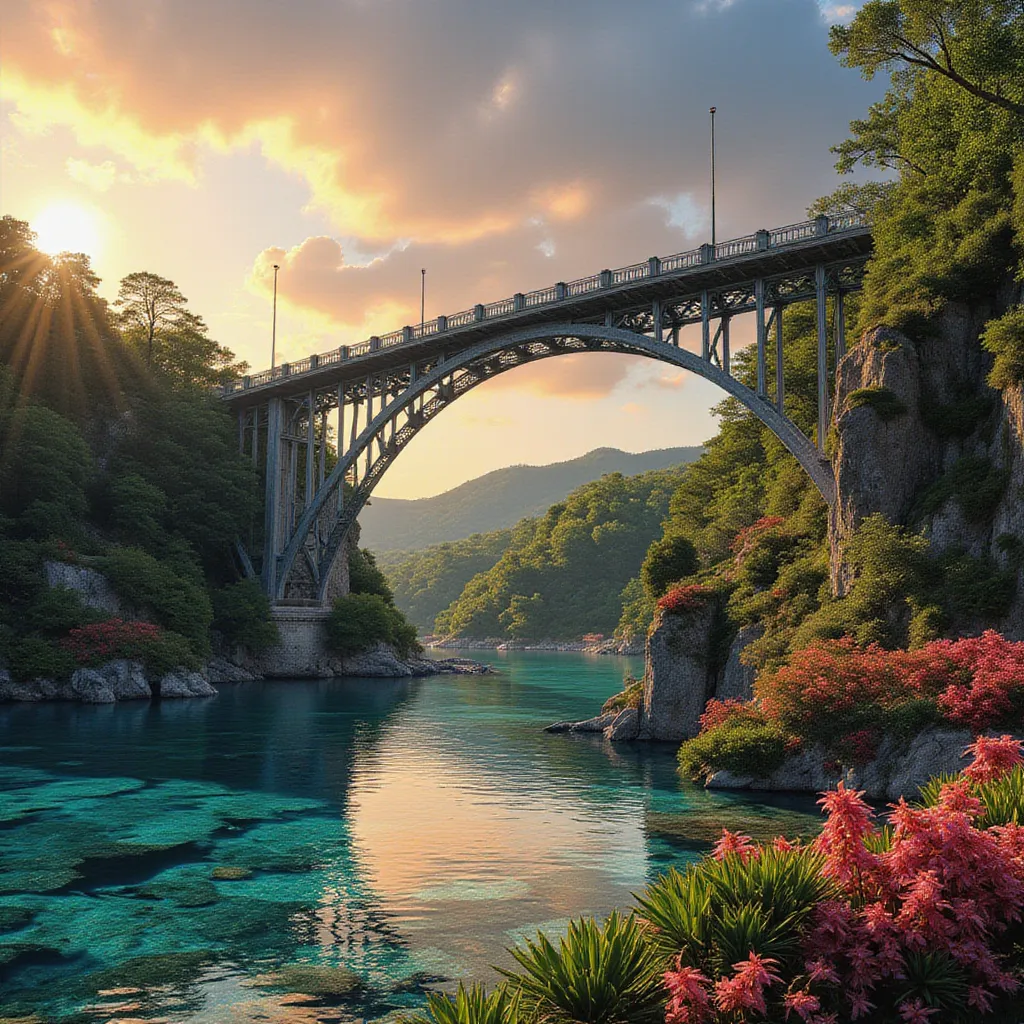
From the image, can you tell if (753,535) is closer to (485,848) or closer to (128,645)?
(485,848)

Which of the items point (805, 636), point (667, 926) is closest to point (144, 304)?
point (805, 636)

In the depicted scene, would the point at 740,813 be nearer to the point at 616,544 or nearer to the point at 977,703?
the point at 977,703

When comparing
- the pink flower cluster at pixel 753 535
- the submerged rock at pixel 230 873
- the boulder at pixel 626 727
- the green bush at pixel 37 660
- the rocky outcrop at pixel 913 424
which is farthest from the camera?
the green bush at pixel 37 660

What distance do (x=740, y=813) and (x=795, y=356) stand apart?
2728 cm

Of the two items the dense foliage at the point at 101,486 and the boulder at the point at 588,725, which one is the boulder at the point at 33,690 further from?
the boulder at the point at 588,725

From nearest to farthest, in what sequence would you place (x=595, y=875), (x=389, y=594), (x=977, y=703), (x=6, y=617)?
(x=595, y=875), (x=977, y=703), (x=6, y=617), (x=389, y=594)

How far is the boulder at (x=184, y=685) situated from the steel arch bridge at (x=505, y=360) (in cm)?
1304

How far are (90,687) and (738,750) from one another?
2900cm

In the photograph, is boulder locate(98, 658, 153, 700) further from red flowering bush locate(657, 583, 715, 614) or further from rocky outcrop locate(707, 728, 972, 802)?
rocky outcrop locate(707, 728, 972, 802)

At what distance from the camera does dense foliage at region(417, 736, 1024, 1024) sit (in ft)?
20.1

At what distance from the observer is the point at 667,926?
268 inches

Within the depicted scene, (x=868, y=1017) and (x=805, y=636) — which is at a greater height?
(x=805, y=636)

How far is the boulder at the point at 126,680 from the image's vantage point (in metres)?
40.2

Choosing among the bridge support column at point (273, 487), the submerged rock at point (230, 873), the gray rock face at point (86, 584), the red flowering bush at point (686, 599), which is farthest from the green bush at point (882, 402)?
the bridge support column at point (273, 487)
